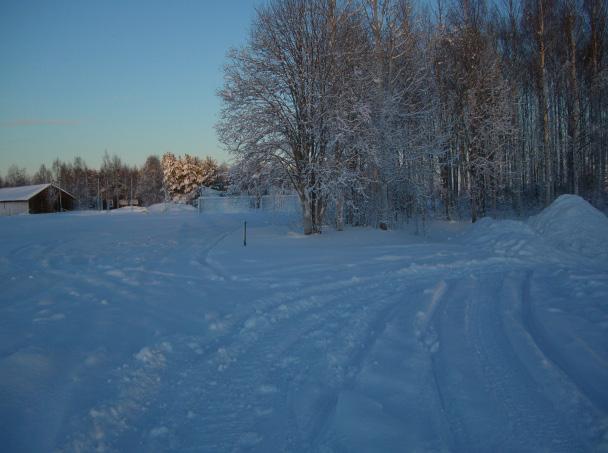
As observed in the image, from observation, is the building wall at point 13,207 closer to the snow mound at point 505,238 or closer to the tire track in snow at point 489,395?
the snow mound at point 505,238

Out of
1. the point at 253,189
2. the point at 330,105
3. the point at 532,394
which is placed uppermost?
the point at 330,105

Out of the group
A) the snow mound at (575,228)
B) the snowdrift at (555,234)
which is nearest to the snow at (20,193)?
the snowdrift at (555,234)

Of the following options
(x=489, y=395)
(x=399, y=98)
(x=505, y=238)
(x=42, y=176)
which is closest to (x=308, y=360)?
A: (x=489, y=395)

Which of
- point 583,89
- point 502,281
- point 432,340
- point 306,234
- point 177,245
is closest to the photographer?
point 432,340

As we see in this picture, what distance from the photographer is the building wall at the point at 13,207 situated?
47469 mm

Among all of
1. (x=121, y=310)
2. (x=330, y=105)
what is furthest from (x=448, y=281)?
(x=330, y=105)

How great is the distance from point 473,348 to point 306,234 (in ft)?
41.1

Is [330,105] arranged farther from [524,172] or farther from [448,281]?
[524,172]

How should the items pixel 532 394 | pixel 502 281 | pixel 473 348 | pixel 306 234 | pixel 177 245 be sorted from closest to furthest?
1. pixel 532 394
2. pixel 473 348
3. pixel 502 281
4. pixel 177 245
5. pixel 306 234

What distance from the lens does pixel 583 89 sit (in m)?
25.2

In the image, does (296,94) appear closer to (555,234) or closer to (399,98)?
(399,98)

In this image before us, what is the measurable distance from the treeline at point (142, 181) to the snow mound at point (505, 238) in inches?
1598

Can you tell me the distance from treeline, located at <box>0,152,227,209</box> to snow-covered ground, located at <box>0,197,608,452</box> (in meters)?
44.9

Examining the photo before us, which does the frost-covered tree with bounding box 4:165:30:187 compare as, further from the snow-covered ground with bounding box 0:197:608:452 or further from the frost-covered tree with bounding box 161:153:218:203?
the snow-covered ground with bounding box 0:197:608:452
